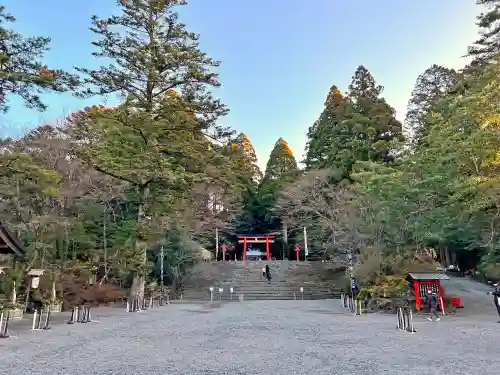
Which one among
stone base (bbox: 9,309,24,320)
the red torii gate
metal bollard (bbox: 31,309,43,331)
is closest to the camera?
metal bollard (bbox: 31,309,43,331)

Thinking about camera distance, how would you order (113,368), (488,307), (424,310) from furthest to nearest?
(488,307)
(424,310)
(113,368)

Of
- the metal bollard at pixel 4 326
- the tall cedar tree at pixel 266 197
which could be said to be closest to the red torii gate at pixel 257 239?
the tall cedar tree at pixel 266 197

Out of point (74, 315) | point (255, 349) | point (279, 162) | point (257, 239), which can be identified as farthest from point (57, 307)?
point (279, 162)

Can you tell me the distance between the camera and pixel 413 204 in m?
17.0

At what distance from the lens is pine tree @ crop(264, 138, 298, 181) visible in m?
43.0

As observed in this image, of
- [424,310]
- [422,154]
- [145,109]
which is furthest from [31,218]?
[422,154]

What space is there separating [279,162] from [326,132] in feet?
27.9

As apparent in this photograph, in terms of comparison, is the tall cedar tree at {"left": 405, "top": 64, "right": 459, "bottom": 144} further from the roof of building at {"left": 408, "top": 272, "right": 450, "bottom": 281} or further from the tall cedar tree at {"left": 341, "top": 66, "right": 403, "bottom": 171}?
the roof of building at {"left": 408, "top": 272, "right": 450, "bottom": 281}

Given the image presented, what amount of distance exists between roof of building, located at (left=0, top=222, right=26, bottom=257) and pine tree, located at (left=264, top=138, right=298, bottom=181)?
106 feet

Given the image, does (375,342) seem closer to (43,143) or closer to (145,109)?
(145,109)

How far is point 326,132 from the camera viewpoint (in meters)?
35.9

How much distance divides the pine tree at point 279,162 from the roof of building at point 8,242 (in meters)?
32.3

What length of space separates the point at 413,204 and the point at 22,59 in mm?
15093

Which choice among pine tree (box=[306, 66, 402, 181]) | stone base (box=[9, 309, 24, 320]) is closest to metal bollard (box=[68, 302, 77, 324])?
stone base (box=[9, 309, 24, 320])
